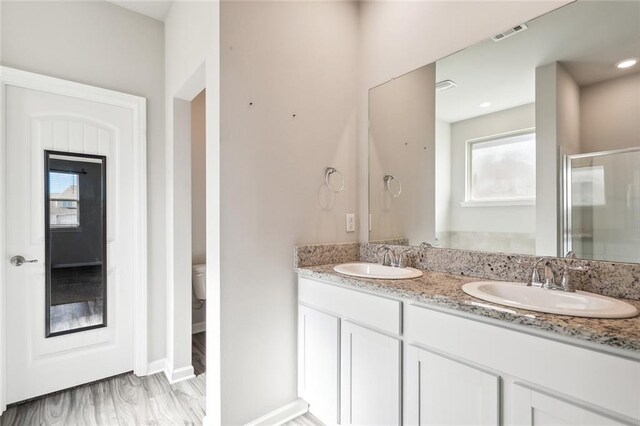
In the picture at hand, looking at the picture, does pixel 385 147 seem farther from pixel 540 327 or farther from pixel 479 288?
pixel 540 327

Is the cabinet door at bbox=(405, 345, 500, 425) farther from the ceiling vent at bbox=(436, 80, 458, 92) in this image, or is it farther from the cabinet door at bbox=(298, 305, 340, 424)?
the ceiling vent at bbox=(436, 80, 458, 92)

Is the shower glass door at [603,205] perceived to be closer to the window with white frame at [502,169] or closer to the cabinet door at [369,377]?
the window with white frame at [502,169]

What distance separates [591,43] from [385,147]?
1099 mm

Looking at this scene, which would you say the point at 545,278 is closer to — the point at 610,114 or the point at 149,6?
the point at 610,114

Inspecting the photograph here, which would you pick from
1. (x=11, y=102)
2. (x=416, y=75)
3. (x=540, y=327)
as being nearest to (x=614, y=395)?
(x=540, y=327)

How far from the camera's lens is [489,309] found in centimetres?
102

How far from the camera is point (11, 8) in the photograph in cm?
193

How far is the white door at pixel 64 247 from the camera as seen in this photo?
1.96 metres

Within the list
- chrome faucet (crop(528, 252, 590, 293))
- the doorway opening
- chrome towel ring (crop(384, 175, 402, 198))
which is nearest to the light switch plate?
chrome towel ring (crop(384, 175, 402, 198))

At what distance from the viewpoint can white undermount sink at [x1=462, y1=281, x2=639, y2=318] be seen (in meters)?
0.94

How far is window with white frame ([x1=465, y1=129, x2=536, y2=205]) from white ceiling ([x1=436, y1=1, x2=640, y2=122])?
0.17 m

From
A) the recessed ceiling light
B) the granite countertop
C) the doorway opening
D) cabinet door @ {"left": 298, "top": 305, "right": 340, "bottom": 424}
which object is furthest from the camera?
the doorway opening

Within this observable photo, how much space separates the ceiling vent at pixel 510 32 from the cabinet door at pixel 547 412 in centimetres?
152

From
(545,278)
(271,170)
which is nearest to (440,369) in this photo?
(545,278)
